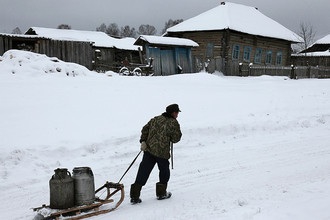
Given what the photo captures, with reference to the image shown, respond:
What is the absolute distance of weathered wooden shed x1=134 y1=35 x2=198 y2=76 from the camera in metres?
25.9

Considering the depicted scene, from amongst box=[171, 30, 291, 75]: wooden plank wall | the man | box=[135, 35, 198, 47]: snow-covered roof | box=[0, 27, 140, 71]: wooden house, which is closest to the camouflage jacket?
the man

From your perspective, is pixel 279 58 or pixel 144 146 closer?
pixel 144 146

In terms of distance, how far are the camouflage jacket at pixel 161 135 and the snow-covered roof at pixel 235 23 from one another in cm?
2659

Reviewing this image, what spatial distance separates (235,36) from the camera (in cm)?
3344

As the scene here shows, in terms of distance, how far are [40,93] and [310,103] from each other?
11005 millimetres

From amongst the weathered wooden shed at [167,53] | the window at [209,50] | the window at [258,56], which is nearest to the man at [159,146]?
the weathered wooden shed at [167,53]

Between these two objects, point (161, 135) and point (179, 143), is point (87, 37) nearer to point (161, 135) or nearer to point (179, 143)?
point (179, 143)

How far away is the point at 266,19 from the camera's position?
3966 cm

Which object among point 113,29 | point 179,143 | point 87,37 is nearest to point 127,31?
point 113,29

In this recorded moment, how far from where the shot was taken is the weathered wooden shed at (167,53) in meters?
25.9

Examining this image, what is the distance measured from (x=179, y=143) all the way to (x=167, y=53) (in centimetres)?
1711

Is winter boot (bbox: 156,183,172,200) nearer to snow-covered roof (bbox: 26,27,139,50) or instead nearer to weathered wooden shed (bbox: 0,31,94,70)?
weathered wooden shed (bbox: 0,31,94,70)

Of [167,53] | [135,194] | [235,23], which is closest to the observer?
[135,194]

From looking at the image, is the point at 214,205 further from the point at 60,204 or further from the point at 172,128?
the point at 60,204
